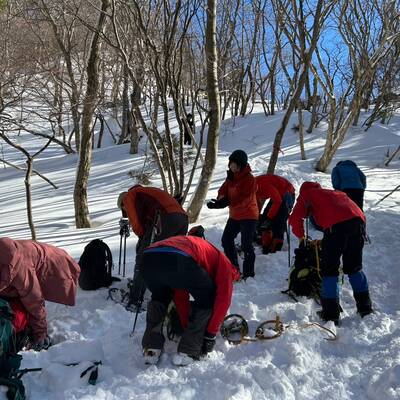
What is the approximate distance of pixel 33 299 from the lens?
382cm

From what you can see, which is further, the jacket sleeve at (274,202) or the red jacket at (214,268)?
the jacket sleeve at (274,202)

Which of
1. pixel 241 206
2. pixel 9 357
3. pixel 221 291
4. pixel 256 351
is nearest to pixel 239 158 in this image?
pixel 241 206

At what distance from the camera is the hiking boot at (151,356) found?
3447 mm

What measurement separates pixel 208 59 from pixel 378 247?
4.09 m

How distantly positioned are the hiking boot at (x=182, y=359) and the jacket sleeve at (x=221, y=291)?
0.91 feet

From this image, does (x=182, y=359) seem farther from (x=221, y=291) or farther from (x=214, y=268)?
(x=214, y=268)

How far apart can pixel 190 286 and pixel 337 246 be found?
1570 mm

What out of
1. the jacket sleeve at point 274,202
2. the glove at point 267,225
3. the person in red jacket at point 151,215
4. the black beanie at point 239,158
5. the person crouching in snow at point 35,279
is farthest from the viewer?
the glove at point 267,225

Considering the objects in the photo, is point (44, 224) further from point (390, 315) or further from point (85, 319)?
point (390, 315)

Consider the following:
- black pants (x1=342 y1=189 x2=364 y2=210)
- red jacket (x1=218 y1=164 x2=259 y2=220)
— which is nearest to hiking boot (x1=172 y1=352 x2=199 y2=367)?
red jacket (x1=218 y1=164 x2=259 y2=220)

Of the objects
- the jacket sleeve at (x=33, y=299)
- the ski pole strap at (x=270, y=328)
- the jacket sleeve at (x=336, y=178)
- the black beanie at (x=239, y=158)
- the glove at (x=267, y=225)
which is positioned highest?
the black beanie at (x=239, y=158)

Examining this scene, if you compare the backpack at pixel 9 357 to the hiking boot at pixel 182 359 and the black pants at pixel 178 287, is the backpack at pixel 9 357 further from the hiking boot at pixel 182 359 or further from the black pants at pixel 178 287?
the hiking boot at pixel 182 359

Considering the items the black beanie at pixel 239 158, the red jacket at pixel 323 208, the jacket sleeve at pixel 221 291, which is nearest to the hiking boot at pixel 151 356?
the jacket sleeve at pixel 221 291

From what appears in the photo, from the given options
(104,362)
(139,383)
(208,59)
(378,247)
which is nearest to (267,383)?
(139,383)
